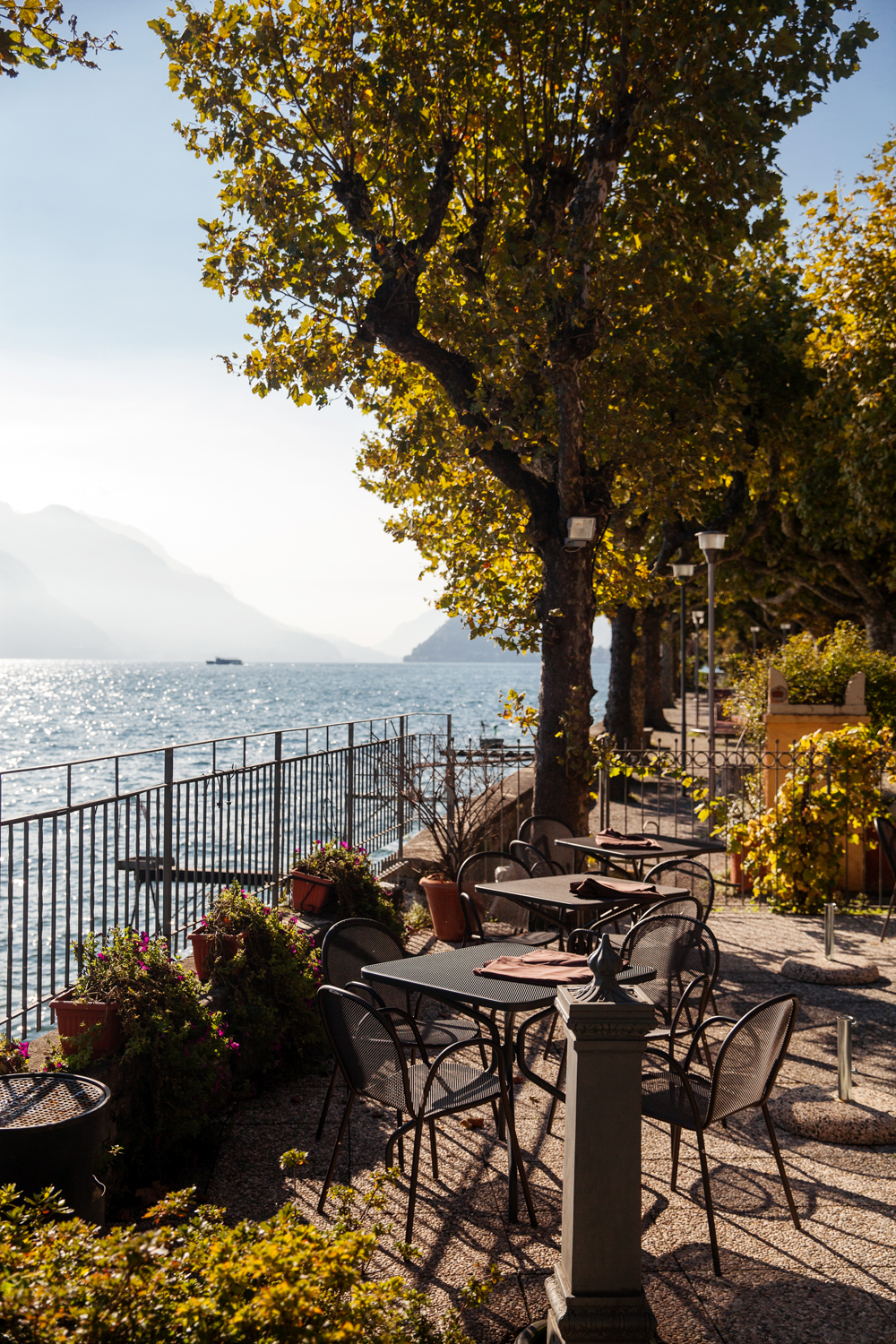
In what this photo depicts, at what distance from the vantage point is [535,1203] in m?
3.88

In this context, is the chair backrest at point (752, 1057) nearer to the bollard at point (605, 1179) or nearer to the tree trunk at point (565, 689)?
the bollard at point (605, 1179)

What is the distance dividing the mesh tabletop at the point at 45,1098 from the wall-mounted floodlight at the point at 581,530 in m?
6.12

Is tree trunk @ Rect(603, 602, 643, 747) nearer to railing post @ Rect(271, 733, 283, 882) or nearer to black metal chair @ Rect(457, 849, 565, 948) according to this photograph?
black metal chair @ Rect(457, 849, 565, 948)

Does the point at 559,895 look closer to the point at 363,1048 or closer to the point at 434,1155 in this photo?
the point at 434,1155

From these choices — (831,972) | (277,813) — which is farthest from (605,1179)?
(277,813)

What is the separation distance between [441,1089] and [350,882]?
116 inches

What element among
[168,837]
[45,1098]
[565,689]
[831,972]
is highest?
[565,689]

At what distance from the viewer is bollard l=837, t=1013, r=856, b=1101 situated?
479cm

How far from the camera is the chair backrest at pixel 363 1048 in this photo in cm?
365

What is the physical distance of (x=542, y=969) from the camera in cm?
411

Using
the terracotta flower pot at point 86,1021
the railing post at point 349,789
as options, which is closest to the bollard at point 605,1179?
the terracotta flower pot at point 86,1021

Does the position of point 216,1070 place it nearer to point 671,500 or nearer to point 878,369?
point 671,500

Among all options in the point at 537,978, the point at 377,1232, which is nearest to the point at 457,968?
the point at 537,978

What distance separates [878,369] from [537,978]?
784 inches
